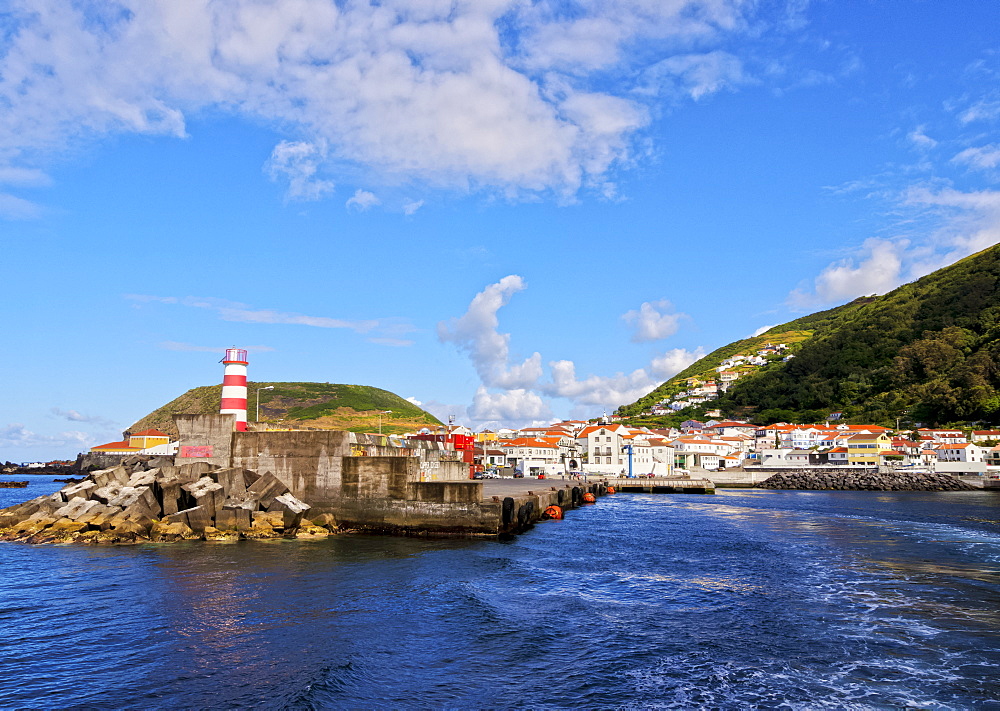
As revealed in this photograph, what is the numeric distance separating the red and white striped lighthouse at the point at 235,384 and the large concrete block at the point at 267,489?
3.47 m

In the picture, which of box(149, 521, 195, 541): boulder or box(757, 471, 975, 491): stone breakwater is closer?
box(149, 521, 195, 541): boulder

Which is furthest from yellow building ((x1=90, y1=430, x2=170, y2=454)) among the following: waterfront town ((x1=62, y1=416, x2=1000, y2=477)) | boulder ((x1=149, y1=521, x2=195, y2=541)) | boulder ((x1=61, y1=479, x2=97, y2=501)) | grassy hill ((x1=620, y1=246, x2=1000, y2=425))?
grassy hill ((x1=620, y1=246, x2=1000, y2=425))

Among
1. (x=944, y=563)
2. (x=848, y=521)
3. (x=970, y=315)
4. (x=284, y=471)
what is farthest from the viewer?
(x=970, y=315)

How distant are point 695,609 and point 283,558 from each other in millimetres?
13172

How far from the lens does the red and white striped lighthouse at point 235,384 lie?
29.7 meters

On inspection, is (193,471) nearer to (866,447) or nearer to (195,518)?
(195,518)

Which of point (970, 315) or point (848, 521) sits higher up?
point (970, 315)

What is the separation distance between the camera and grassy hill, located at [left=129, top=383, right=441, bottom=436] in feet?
512

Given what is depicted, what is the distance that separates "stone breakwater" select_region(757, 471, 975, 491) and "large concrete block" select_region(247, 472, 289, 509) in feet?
254

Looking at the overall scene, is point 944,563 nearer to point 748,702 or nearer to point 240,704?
point 748,702

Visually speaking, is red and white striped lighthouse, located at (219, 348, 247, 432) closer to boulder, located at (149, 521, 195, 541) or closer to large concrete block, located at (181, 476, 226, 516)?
large concrete block, located at (181, 476, 226, 516)

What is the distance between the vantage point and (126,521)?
2436 cm

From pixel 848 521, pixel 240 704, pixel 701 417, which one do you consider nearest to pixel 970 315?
pixel 701 417

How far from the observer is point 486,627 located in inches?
524
